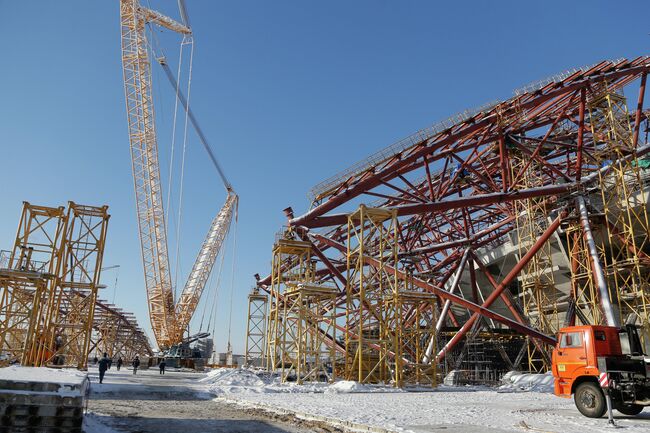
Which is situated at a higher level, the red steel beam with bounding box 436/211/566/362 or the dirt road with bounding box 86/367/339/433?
the red steel beam with bounding box 436/211/566/362

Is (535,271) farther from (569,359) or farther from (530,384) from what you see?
(569,359)

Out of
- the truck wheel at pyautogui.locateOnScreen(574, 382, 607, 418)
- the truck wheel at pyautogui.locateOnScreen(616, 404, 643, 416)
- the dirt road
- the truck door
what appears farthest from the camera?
the truck door

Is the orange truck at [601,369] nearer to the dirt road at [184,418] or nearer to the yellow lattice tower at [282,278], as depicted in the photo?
the dirt road at [184,418]

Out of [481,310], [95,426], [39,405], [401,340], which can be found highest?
[481,310]

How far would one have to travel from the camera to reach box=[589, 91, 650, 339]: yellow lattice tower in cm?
2942

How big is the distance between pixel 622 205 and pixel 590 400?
69.5 ft

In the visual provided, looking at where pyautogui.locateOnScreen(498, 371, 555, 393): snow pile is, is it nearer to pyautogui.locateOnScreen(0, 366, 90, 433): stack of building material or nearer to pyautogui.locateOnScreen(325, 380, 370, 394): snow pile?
pyautogui.locateOnScreen(325, 380, 370, 394): snow pile

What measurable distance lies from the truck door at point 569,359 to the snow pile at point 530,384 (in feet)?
41.0

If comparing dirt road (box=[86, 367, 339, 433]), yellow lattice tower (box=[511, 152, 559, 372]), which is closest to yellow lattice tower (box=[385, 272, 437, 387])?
yellow lattice tower (box=[511, 152, 559, 372])

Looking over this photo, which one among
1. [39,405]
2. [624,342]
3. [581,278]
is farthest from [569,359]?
[581,278]

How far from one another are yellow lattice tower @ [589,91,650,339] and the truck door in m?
16.3

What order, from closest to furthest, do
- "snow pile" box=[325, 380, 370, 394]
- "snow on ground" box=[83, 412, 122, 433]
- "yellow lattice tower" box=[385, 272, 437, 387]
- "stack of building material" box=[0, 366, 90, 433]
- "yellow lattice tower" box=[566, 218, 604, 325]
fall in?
"stack of building material" box=[0, 366, 90, 433] → "snow on ground" box=[83, 412, 122, 433] → "snow pile" box=[325, 380, 370, 394] → "yellow lattice tower" box=[385, 272, 437, 387] → "yellow lattice tower" box=[566, 218, 604, 325]

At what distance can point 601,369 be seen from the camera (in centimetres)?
1246

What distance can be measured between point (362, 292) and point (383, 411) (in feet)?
42.0
